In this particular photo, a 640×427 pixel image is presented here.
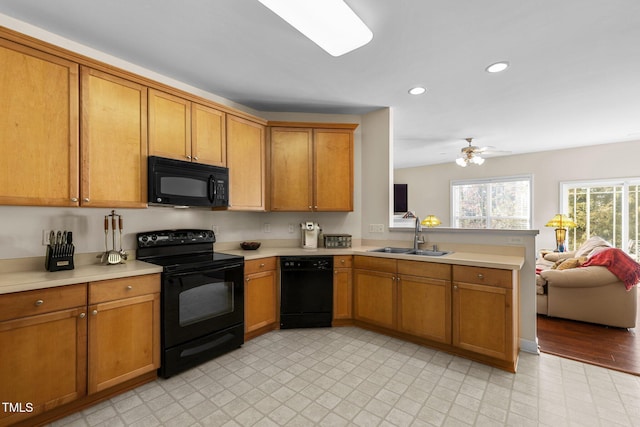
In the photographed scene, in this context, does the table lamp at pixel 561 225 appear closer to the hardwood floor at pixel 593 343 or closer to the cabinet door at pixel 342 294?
the hardwood floor at pixel 593 343

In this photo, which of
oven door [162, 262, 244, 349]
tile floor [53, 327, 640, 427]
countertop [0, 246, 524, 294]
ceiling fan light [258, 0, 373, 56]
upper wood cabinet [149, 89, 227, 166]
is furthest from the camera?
upper wood cabinet [149, 89, 227, 166]

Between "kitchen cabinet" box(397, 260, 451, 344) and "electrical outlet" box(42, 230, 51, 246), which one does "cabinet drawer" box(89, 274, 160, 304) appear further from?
"kitchen cabinet" box(397, 260, 451, 344)

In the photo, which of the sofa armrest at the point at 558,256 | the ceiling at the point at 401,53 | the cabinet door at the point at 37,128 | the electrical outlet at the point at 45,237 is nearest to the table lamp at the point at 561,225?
the sofa armrest at the point at 558,256

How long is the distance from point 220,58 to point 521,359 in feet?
12.0

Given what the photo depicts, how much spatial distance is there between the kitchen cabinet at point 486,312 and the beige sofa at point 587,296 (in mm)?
1617

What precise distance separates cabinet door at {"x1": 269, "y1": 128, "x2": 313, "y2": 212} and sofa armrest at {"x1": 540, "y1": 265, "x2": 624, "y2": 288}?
3054 mm

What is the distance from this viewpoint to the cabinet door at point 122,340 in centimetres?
189

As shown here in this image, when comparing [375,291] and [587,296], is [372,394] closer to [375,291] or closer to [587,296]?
[375,291]

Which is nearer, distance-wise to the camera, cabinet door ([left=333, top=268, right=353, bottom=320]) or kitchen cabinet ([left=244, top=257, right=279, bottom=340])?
kitchen cabinet ([left=244, top=257, right=279, bottom=340])

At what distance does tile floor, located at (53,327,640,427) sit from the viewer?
179 centimetres

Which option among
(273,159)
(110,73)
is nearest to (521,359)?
(273,159)

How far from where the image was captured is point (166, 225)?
2.81 meters

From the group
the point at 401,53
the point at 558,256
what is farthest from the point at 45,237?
the point at 558,256

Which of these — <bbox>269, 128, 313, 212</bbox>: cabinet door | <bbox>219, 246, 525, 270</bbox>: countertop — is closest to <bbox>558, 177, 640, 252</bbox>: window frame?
<bbox>219, 246, 525, 270</bbox>: countertop
